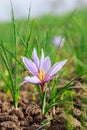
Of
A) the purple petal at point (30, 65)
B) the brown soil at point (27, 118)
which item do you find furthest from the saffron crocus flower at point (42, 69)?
the brown soil at point (27, 118)

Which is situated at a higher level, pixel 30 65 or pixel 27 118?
pixel 30 65

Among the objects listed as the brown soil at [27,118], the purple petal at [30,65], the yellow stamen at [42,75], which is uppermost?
the purple petal at [30,65]

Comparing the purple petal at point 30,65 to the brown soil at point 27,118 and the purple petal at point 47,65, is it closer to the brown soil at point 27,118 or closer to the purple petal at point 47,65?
the purple petal at point 47,65

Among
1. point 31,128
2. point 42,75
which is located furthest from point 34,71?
point 31,128

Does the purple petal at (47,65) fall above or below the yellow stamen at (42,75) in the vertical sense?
above

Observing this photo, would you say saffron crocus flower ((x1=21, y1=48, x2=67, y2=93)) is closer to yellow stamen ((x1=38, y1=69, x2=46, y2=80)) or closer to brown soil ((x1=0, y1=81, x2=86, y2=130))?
yellow stamen ((x1=38, y1=69, x2=46, y2=80))

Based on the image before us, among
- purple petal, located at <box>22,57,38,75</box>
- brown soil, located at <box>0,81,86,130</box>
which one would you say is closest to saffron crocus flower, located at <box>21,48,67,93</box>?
purple petal, located at <box>22,57,38,75</box>

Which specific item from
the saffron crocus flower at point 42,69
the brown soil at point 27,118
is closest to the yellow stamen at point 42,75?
the saffron crocus flower at point 42,69

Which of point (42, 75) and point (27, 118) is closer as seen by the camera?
point (42, 75)

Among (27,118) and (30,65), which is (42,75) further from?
(27,118)

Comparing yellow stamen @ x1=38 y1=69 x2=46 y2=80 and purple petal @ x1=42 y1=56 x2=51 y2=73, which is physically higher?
purple petal @ x1=42 y1=56 x2=51 y2=73

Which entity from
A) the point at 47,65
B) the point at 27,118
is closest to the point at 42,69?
the point at 47,65
